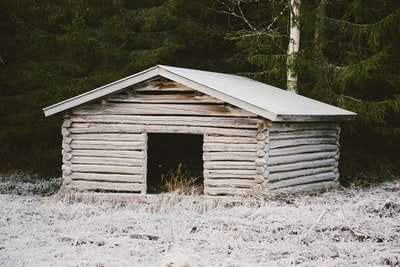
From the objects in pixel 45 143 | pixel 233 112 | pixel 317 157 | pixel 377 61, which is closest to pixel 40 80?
pixel 45 143

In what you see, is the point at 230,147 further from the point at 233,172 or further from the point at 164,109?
the point at 164,109

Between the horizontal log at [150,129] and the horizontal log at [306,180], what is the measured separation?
130 centimetres

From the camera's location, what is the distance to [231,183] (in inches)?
460

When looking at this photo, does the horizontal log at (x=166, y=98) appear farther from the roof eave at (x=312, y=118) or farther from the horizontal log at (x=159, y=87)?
the roof eave at (x=312, y=118)

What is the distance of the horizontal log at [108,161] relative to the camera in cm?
1228

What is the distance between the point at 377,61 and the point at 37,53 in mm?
10664

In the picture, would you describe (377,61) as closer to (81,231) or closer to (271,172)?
(271,172)

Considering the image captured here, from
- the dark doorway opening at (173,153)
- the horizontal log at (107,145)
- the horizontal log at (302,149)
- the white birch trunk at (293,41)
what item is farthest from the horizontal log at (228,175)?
the white birch trunk at (293,41)

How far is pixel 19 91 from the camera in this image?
61.3ft

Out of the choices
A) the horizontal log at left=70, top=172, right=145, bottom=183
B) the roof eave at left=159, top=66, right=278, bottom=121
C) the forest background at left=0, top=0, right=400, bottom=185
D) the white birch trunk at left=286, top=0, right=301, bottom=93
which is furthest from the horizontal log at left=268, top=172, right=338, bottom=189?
the white birch trunk at left=286, top=0, right=301, bottom=93

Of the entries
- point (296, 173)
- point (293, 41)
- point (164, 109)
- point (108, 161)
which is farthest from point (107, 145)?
point (293, 41)

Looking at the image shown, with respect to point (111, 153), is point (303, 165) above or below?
below

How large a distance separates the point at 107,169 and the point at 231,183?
116 inches

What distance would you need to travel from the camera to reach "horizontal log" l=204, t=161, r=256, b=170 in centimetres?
1159
